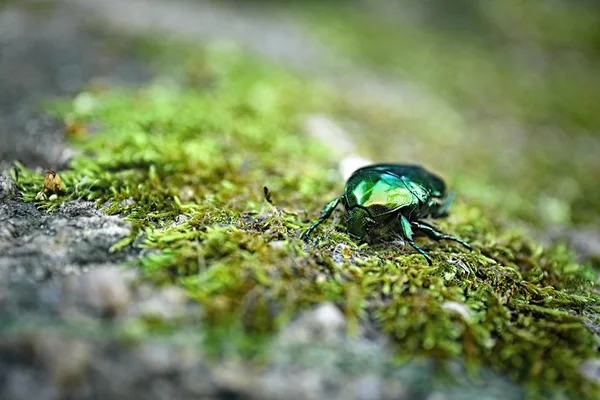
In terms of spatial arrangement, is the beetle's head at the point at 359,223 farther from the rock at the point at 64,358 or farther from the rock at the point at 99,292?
the rock at the point at 64,358

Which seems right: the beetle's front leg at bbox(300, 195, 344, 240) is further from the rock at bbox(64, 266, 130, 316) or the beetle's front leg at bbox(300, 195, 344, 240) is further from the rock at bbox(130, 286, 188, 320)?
the rock at bbox(64, 266, 130, 316)

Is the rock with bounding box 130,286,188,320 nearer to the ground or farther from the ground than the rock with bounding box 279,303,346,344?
nearer to the ground

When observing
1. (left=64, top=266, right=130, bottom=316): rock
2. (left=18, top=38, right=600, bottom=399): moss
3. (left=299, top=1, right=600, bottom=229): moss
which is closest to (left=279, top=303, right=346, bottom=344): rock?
(left=18, top=38, right=600, bottom=399): moss

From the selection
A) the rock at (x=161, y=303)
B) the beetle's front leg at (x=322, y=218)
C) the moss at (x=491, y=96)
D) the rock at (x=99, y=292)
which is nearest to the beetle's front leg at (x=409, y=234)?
the beetle's front leg at (x=322, y=218)

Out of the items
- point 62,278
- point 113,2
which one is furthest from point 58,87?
point 113,2

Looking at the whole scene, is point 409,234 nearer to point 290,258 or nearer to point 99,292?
point 290,258

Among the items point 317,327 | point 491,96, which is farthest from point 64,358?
point 491,96

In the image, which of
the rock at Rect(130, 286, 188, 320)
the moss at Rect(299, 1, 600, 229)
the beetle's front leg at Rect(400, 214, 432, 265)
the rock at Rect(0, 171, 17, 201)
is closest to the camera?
the rock at Rect(130, 286, 188, 320)

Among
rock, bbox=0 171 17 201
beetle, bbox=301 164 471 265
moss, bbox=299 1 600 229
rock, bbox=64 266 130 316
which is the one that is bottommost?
rock, bbox=0 171 17 201
